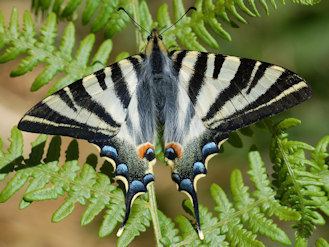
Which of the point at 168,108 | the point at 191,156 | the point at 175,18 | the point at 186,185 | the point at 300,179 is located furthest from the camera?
the point at 175,18

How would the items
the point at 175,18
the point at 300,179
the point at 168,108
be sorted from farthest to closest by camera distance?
the point at 175,18, the point at 168,108, the point at 300,179

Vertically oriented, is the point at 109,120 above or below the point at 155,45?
below

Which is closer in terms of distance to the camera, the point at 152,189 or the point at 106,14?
the point at 152,189

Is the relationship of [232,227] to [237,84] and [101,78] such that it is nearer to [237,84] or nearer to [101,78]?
[237,84]

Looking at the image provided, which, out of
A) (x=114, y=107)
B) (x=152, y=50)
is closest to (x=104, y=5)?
(x=152, y=50)

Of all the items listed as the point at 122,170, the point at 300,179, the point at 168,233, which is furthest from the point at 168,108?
the point at 300,179

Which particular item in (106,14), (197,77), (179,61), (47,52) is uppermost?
(106,14)

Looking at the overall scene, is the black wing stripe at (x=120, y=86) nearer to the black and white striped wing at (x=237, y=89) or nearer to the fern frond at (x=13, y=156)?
the black and white striped wing at (x=237, y=89)
